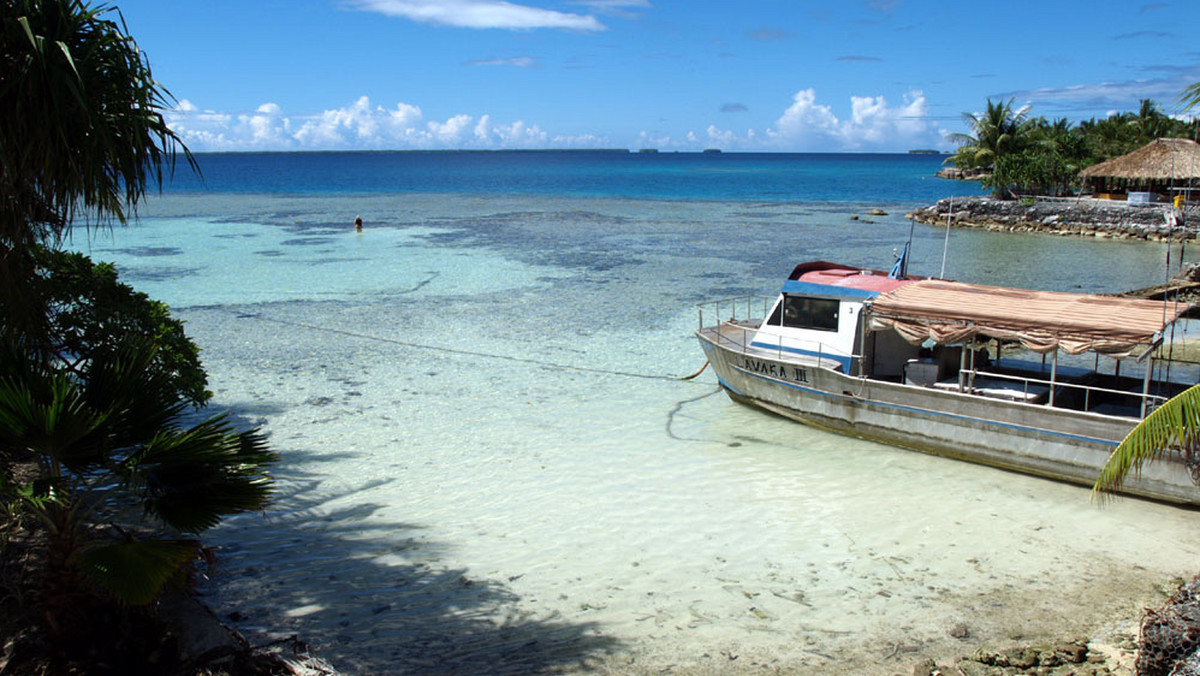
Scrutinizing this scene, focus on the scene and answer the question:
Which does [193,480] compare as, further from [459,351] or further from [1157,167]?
[1157,167]

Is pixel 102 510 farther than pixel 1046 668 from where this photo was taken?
Yes

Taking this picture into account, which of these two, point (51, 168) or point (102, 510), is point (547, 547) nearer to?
point (102, 510)

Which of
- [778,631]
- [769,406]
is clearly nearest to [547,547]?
[778,631]

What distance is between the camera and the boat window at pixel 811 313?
13.9 meters

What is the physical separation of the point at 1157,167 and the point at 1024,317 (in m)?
40.3

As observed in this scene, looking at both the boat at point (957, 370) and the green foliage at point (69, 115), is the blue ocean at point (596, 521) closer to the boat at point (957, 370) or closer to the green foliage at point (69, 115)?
the boat at point (957, 370)

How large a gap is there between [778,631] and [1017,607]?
2430mm

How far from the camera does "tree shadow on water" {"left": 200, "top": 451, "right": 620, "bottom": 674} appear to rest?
739 centimetres

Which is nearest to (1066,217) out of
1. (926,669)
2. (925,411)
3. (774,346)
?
(774,346)

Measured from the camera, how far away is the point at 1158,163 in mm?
43938

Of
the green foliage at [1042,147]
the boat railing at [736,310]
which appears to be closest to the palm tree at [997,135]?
the green foliage at [1042,147]

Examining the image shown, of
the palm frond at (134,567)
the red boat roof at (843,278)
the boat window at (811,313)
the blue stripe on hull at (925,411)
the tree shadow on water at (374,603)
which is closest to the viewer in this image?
the palm frond at (134,567)

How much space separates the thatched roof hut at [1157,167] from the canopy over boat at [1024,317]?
34.4 meters

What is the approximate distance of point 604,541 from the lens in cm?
979
